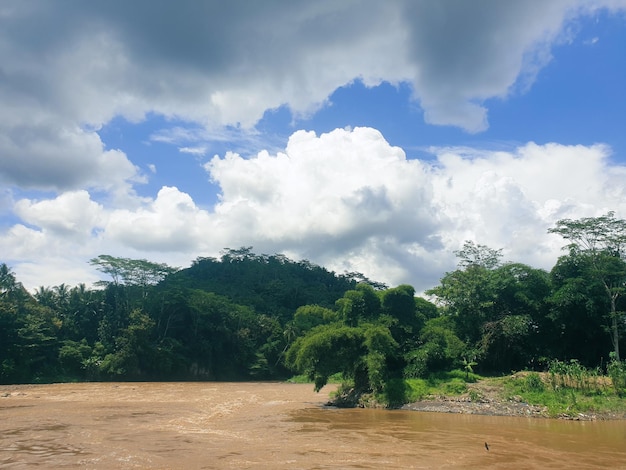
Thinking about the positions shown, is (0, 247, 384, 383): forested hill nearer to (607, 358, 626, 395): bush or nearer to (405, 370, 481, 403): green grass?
(405, 370, 481, 403): green grass

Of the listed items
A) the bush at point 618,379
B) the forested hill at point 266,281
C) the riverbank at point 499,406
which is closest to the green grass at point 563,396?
the riverbank at point 499,406

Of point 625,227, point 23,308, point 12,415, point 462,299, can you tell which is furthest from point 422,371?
point 23,308

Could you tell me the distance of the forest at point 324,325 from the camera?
90.1ft

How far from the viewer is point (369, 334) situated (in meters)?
25.1

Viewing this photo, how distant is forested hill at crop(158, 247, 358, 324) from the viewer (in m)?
80.9

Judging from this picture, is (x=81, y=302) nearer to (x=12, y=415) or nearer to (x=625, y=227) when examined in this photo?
(x=12, y=415)

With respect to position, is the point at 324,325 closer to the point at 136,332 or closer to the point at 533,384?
the point at 533,384

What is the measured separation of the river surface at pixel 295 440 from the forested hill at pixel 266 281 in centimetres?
4442

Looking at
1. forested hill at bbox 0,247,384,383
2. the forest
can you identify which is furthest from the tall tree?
forested hill at bbox 0,247,384,383

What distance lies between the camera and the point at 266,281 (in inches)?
3733

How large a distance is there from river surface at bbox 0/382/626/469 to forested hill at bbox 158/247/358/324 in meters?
44.4

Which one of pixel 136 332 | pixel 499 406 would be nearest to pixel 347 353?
pixel 499 406

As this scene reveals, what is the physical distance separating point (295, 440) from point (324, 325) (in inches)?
551

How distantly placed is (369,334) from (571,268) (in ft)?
53.2
